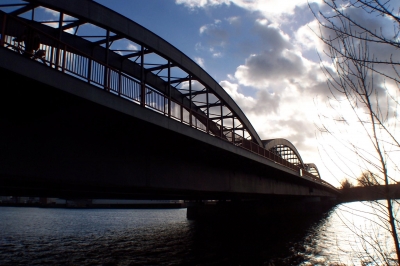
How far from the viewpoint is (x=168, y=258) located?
1744 cm

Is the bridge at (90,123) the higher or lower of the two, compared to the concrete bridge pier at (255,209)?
higher

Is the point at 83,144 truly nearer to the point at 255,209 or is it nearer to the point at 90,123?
the point at 90,123

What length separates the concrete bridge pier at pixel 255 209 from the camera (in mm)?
36819

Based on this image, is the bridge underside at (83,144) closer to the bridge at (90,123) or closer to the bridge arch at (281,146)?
the bridge at (90,123)

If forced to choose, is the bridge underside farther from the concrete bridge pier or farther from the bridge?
the concrete bridge pier

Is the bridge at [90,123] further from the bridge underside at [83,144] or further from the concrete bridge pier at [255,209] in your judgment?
the concrete bridge pier at [255,209]

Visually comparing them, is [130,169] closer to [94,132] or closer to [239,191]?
[94,132]

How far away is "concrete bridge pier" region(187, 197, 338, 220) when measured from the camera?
36.8m

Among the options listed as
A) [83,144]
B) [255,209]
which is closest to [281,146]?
[255,209]

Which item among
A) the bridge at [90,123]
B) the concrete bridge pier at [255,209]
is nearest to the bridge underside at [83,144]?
the bridge at [90,123]

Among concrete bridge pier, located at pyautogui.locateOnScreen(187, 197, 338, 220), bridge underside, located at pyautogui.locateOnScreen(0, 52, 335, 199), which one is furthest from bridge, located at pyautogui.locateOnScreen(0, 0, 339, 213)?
concrete bridge pier, located at pyautogui.locateOnScreen(187, 197, 338, 220)

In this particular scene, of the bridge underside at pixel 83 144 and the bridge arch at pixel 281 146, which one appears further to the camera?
the bridge arch at pixel 281 146

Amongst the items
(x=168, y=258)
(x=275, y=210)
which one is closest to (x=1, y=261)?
(x=168, y=258)

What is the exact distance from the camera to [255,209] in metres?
38.7
